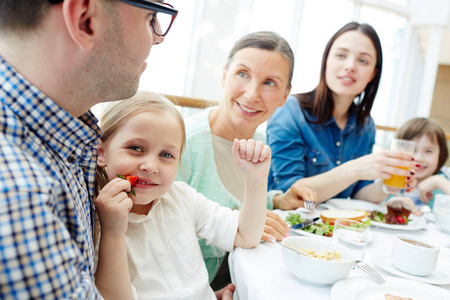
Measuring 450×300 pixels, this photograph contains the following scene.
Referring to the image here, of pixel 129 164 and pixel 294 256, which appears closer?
pixel 294 256

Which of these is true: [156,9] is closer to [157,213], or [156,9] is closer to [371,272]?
[157,213]

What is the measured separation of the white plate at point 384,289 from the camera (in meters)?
0.87

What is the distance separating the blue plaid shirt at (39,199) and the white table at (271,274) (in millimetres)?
410

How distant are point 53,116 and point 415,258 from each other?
1.01m

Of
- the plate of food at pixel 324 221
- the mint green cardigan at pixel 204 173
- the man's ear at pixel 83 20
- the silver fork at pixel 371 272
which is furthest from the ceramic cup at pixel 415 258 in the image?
the man's ear at pixel 83 20

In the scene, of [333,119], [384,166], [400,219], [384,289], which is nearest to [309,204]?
[400,219]

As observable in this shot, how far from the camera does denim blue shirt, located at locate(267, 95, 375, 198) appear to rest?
2150 millimetres

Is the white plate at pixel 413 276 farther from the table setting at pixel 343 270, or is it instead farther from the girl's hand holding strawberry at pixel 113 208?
the girl's hand holding strawberry at pixel 113 208

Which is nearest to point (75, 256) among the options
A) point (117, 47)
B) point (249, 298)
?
point (117, 47)

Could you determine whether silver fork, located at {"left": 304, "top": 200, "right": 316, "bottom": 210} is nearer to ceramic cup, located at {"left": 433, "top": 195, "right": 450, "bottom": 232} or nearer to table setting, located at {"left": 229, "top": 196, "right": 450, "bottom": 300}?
table setting, located at {"left": 229, "top": 196, "right": 450, "bottom": 300}

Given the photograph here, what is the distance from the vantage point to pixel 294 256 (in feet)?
3.03

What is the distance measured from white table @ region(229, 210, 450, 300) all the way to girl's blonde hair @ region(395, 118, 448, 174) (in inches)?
59.8

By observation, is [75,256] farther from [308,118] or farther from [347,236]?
[308,118]

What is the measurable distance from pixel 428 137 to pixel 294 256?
7.19ft
